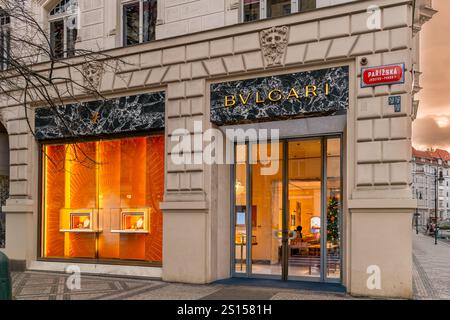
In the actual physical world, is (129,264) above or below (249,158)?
below

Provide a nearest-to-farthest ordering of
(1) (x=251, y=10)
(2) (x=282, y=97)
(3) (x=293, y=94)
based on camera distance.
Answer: (3) (x=293, y=94) < (2) (x=282, y=97) < (1) (x=251, y=10)

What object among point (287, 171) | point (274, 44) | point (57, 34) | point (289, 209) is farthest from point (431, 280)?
point (57, 34)

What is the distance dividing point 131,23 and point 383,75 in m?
7.10

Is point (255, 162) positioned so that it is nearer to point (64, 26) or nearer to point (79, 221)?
point (79, 221)

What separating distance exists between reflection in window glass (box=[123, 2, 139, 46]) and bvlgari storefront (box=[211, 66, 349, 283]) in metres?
3.05

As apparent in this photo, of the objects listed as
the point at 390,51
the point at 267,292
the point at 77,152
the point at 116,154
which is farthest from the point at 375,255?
the point at 77,152

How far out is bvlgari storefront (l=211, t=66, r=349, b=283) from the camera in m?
11.7

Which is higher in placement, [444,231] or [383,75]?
[383,75]

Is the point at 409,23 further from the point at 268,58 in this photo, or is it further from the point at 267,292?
the point at 267,292

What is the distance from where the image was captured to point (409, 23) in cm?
1050

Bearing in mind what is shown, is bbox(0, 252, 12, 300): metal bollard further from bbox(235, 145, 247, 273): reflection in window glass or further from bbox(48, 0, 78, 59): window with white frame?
bbox(48, 0, 78, 59): window with white frame

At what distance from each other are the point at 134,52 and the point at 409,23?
6.74 metres

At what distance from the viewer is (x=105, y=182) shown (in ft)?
48.0

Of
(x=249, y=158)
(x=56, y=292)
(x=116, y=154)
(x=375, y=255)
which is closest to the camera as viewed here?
(x=375, y=255)
